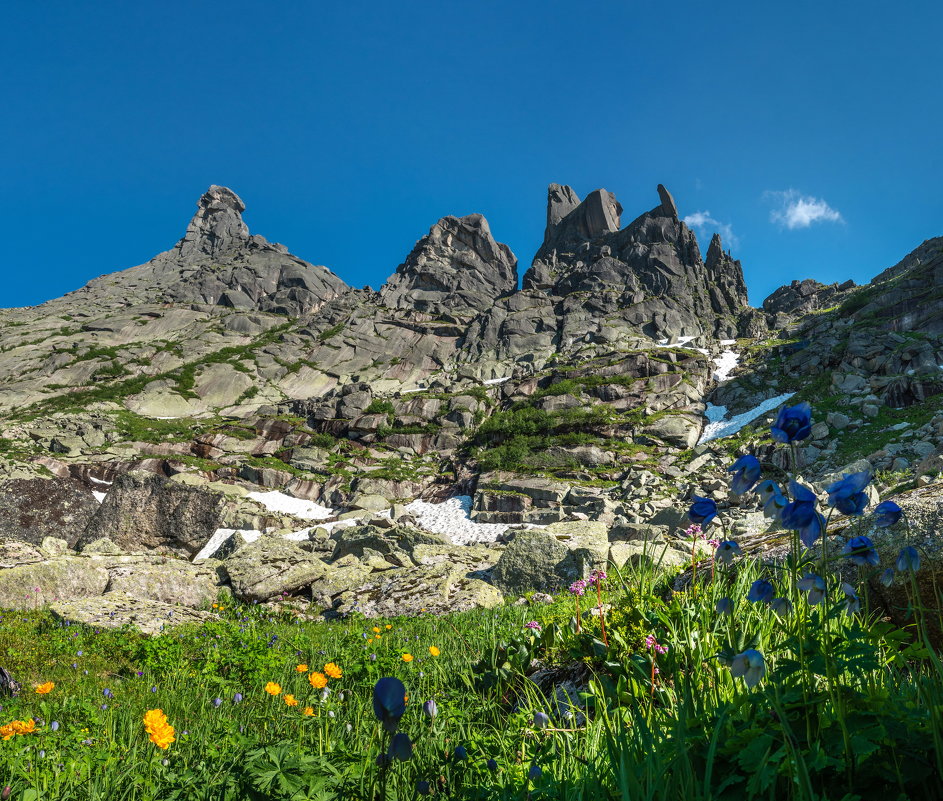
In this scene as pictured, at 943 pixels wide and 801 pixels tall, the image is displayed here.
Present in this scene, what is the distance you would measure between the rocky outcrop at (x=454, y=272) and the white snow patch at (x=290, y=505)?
88237mm

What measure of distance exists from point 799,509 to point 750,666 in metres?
0.56

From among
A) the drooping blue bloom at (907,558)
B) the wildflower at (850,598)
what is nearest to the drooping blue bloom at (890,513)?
the drooping blue bloom at (907,558)

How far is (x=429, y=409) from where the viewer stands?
86.4 metres

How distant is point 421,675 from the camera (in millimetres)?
4180

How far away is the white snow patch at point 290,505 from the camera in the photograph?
180ft

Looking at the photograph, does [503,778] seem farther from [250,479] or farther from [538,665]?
[250,479]

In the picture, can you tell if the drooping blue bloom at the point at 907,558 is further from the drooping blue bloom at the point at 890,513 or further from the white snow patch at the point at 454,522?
the white snow patch at the point at 454,522

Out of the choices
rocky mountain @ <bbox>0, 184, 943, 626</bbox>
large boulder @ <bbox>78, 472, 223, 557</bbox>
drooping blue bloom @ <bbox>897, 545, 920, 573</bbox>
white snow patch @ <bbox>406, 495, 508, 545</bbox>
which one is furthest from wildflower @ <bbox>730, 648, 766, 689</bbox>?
white snow patch @ <bbox>406, 495, 508, 545</bbox>

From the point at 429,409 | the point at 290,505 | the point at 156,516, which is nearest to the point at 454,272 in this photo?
the point at 429,409

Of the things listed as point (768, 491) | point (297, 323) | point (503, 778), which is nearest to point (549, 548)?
point (503, 778)

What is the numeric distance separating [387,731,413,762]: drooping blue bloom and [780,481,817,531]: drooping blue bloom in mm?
1421

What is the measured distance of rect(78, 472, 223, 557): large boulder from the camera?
19.5m

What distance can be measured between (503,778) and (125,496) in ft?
75.6

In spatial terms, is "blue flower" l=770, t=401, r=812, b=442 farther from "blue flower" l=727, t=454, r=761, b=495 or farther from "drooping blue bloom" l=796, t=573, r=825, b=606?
"drooping blue bloom" l=796, t=573, r=825, b=606
